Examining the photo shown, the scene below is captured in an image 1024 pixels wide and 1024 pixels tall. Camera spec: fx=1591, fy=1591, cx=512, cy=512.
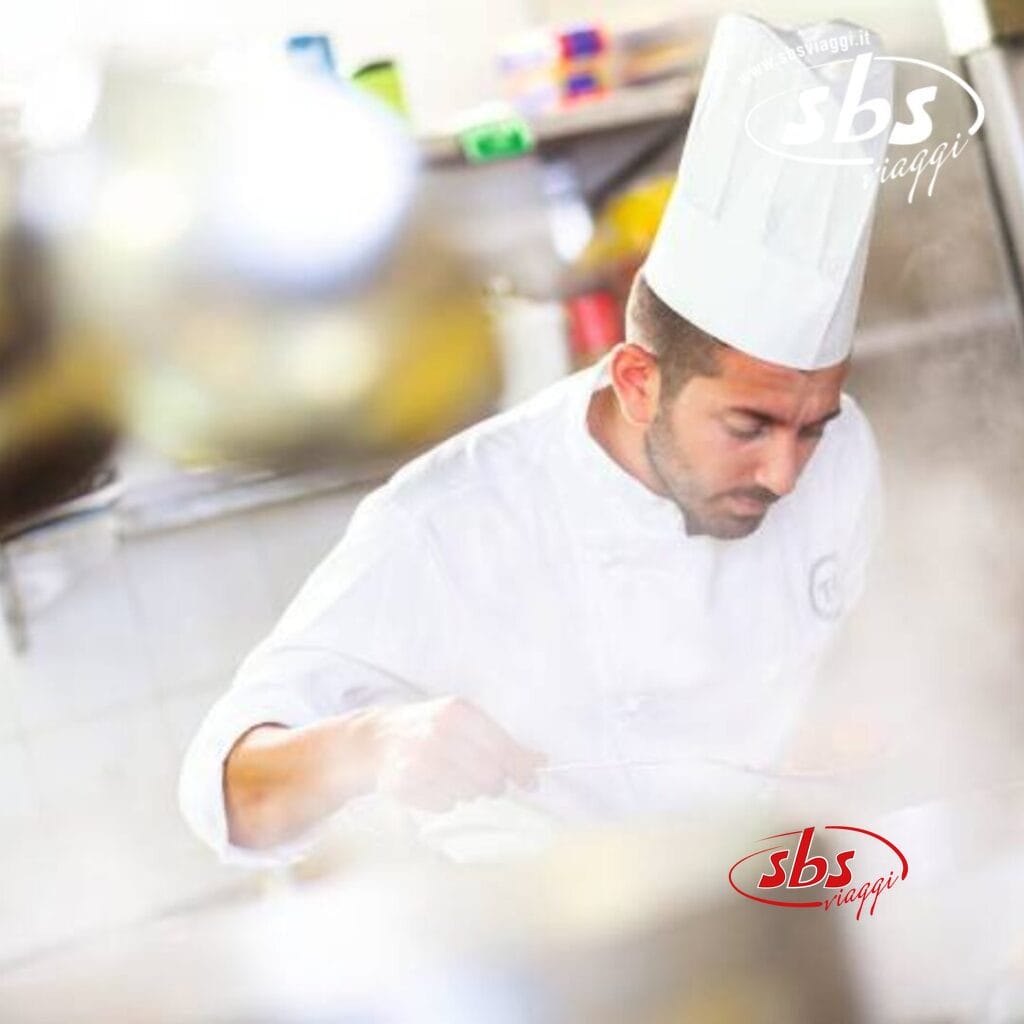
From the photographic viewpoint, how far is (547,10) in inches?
49.4

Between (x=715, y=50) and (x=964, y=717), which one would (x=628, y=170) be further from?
(x=964, y=717)

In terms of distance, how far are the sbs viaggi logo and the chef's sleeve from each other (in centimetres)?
42

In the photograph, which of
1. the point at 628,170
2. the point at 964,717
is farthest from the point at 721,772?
the point at 628,170

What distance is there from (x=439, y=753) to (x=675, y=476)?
27 centimetres

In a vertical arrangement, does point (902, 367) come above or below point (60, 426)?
below

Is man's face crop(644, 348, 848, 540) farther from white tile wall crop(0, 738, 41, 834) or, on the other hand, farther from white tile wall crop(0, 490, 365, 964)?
white tile wall crop(0, 738, 41, 834)

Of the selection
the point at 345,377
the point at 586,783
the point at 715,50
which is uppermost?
the point at 715,50

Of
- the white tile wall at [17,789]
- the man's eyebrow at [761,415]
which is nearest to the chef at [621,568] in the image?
the man's eyebrow at [761,415]

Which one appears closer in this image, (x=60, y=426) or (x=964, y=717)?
(x=60, y=426)

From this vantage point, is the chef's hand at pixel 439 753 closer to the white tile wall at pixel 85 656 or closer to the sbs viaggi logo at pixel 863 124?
the white tile wall at pixel 85 656

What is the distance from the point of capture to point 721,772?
1223 mm

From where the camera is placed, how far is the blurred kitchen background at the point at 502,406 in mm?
1162

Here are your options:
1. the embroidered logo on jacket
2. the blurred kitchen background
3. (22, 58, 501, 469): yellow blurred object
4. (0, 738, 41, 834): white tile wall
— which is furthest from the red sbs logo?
(0, 738, 41, 834): white tile wall

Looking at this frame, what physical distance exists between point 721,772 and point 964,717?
0.23 m
